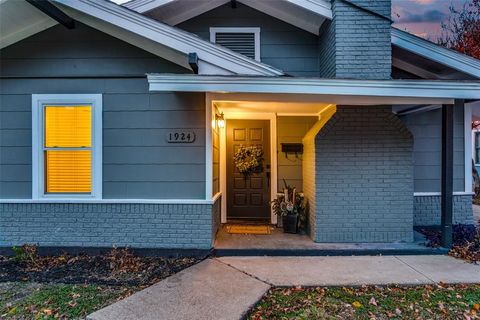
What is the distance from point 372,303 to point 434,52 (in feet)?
14.6

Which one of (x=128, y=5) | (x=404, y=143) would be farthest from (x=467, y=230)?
(x=128, y=5)

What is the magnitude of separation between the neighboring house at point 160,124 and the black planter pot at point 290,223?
15.9 inches

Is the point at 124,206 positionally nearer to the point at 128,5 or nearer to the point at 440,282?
the point at 128,5

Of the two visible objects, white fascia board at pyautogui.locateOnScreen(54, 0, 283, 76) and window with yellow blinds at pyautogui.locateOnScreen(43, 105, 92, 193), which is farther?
window with yellow blinds at pyautogui.locateOnScreen(43, 105, 92, 193)

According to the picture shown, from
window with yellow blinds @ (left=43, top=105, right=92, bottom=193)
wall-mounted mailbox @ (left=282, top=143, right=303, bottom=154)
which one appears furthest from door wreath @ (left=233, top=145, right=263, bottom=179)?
window with yellow blinds @ (left=43, top=105, right=92, bottom=193)

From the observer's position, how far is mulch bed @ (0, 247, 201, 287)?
3.72 meters

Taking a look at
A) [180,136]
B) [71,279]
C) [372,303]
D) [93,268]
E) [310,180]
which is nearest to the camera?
[372,303]

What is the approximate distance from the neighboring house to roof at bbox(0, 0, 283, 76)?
0.06ft

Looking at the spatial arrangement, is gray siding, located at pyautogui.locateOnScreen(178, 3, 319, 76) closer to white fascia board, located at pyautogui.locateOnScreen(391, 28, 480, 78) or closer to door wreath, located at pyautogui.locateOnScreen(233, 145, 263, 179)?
white fascia board, located at pyautogui.locateOnScreen(391, 28, 480, 78)

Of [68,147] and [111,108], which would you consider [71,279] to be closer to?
[68,147]

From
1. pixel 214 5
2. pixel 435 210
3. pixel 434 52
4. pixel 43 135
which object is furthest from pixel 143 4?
pixel 435 210

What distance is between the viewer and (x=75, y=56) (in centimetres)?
461

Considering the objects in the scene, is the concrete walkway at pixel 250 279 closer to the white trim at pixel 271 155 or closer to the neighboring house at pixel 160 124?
the neighboring house at pixel 160 124

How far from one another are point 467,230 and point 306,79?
4021mm
